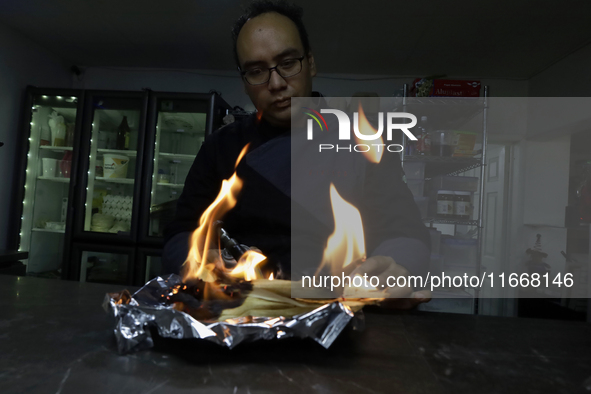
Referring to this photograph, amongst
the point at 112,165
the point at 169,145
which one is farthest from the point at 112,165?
the point at 169,145

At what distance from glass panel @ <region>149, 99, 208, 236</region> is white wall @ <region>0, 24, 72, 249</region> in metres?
1.20

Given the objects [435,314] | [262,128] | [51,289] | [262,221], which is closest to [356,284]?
[435,314]

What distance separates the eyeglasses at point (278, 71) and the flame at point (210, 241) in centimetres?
24

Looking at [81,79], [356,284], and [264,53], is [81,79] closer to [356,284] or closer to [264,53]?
[264,53]

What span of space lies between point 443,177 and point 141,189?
2.54 meters

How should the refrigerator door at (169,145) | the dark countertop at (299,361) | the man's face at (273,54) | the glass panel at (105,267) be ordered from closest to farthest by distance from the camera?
the dark countertop at (299,361) → the man's face at (273,54) → the refrigerator door at (169,145) → the glass panel at (105,267)

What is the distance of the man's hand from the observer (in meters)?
0.73

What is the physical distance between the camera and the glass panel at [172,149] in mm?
3217

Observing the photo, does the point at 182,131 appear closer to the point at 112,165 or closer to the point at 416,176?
the point at 112,165

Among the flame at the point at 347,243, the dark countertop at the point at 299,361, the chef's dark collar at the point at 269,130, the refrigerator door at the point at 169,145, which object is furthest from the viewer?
the refrigerator door at the point at 169,145

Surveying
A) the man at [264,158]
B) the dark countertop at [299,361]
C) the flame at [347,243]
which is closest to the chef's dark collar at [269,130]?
the man at [264,158]

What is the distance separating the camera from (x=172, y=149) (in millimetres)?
3490

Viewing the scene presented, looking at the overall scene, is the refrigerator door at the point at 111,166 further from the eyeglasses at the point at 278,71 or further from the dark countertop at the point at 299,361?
the dark countertop at the point at 299,361

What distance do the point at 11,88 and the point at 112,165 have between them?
3.27ft
